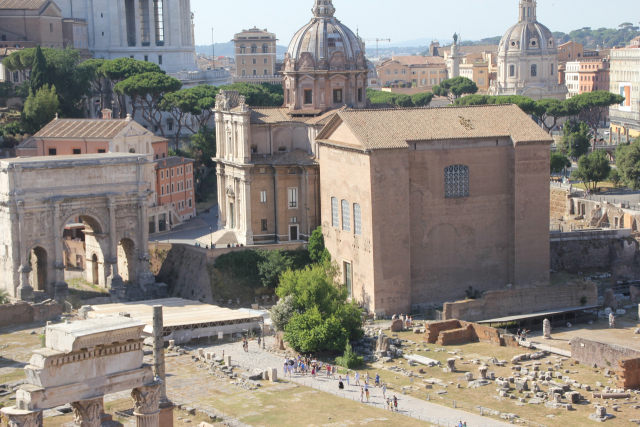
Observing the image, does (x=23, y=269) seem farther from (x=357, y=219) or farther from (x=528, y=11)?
(x=528, y=11)

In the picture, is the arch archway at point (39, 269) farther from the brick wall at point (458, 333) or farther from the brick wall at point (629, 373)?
the brick wall at point (629, 373)

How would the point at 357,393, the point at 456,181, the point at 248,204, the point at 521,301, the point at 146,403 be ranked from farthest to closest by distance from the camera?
the point at 248,204
the point at 456,181
the point at 521,301
the point at 357,393
the point at 146,403

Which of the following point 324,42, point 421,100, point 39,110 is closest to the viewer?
point 324,42

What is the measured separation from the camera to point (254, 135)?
57.1 metres

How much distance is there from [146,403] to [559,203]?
46532mm

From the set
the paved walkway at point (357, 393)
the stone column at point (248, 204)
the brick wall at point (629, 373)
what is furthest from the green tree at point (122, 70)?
the brick wall at point (629, 373)

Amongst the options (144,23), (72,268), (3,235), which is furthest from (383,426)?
(144,23)

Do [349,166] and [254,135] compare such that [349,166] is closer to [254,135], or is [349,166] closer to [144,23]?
[254,135]

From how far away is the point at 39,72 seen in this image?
246ft

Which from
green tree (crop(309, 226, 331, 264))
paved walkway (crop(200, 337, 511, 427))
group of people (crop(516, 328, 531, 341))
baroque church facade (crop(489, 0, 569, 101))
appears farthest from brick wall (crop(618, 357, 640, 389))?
baroque church facade (crop(489, 0, 569, 101))

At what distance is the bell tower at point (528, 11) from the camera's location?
388 ft

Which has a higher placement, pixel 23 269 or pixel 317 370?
pixel 23 269

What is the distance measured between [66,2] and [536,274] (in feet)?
203

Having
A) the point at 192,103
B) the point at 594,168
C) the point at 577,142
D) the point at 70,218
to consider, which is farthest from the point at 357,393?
the point at 577,142
